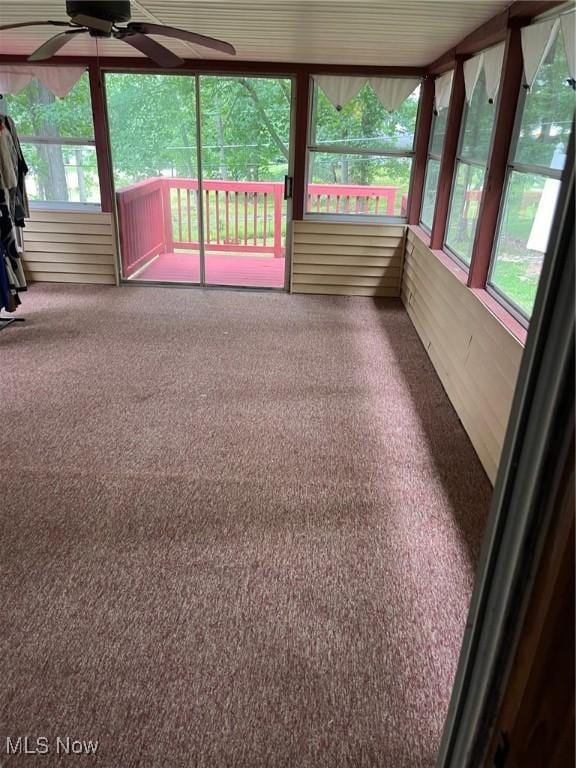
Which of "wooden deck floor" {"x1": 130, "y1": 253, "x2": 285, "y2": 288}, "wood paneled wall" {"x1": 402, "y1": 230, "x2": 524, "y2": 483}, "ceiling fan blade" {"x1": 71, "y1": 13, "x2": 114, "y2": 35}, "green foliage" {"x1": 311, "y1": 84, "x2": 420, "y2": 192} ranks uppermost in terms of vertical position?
"ceiling fan blade" {"x1": 71, "y1": 13, "x2": 114, "y2": 35}

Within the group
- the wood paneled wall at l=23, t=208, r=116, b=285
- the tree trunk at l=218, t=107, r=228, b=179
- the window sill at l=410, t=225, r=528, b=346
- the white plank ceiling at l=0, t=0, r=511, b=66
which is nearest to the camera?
the window sill at l=410, t=225, r=528, b=346

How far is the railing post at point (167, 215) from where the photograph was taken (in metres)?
6.38

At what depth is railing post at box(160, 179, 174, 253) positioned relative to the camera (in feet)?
20.9

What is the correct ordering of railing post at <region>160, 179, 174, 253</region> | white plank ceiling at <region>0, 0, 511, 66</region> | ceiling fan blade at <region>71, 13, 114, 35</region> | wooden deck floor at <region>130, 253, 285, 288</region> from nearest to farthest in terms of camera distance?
1. ceiling fan blade at <region>71, 13, 114, 35</region>
2. white plank ceiling at <region>0, 0, 511, 66</region>
3. wooden deck floor at <region>130, 253, 285, 288</region>
4. railing post at <region>160, 179, 174, 253</region>

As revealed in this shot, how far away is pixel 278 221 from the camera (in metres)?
6.82

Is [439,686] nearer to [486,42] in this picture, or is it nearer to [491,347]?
[491,347]

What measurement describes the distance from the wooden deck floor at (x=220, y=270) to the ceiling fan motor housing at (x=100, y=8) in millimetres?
3467

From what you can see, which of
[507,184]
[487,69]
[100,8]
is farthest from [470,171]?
[100,8]

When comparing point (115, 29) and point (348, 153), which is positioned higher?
point (115, 29)

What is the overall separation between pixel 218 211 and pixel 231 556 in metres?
5.23

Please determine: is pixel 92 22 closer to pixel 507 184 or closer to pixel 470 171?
pixel 507 184

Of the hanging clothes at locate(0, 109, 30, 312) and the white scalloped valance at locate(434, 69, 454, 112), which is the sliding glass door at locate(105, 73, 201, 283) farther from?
the white scalloped valance at locate(434, 69, 454, 112)

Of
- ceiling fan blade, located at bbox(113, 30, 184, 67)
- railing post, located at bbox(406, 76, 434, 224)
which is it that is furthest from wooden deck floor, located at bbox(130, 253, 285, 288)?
ceiling fan blade, located at bbox(113, 30, 184, 67)

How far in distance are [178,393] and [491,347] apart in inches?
73.4
